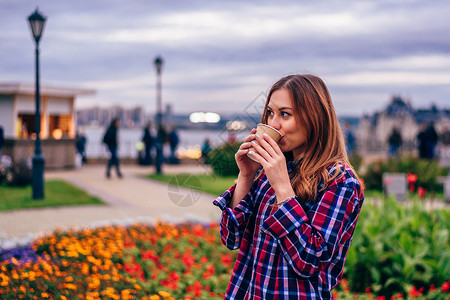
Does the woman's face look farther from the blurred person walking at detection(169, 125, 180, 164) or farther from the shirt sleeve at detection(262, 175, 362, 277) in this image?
the blurred person walking at detection(169, 125, 180, 164)

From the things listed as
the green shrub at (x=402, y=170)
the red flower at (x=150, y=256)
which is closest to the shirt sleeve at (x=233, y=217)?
the red flower at (x=150, y=256)

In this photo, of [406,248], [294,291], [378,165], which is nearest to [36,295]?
[294,291]

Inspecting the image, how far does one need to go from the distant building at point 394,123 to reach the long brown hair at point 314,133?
27144 millimetres

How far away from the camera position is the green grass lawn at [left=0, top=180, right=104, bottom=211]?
10.4 m

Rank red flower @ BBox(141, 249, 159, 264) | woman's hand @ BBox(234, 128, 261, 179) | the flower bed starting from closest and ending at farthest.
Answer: woman's hand @ BBox(234, 128, 261, 179) < the flower bed < red flower @ BBox(141, 249, 159, 264)

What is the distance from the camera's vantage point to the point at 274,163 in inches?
67.3

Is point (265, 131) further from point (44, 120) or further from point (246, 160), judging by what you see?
point (44, 120)

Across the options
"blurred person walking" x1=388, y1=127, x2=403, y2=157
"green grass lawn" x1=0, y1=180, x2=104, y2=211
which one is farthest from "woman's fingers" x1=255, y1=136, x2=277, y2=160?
"blurred person walking" x1=388, y1=127, x2=403, y2=157

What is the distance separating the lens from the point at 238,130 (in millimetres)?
2201

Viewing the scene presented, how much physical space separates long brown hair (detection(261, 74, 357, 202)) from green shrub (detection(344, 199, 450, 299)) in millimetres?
3091

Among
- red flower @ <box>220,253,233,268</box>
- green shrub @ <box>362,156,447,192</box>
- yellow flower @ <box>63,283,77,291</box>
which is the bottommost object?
red flower @ <box>220,253,233,268</box>

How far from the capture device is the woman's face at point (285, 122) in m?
1.86

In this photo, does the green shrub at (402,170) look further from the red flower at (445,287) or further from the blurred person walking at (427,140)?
the red flower at (445,287)

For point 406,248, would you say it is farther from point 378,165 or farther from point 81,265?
Answer: point 378,165
